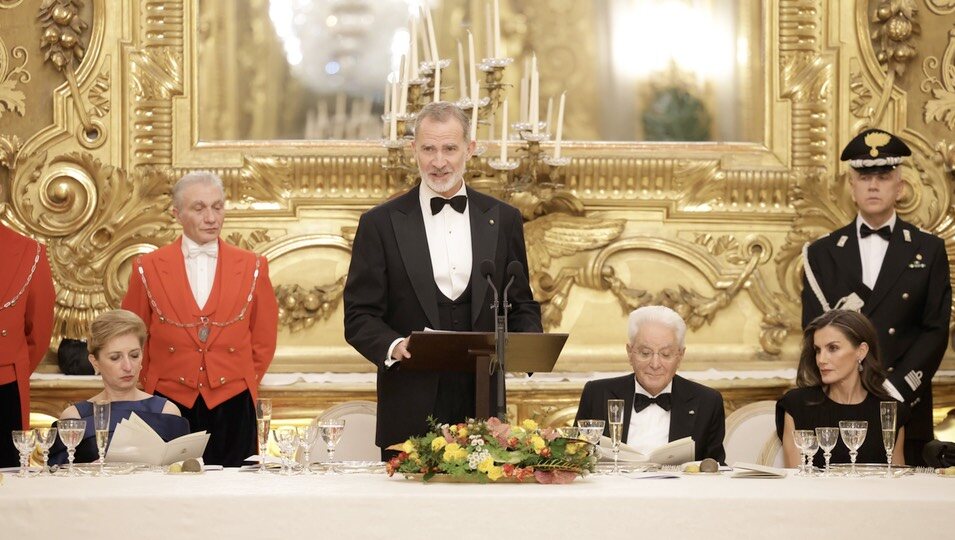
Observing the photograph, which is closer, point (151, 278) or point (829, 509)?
point (829, 509)

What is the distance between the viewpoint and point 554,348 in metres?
3.56

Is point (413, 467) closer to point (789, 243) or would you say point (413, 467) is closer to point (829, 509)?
point (829, 509)

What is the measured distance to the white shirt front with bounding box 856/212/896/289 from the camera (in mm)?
5535

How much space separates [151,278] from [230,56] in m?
1.41

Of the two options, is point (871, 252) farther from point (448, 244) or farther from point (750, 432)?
point (448, 244)

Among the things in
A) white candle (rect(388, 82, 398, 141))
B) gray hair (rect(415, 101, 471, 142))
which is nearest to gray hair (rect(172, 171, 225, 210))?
white candle (rect(388, 82, 398, 141))

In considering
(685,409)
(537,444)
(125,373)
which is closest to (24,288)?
(125,373)

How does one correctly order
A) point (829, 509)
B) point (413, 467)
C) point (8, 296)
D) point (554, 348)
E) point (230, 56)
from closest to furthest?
point (829, 509), point (413, 467), point (554, 348), point (8, 296), point (230, 56)

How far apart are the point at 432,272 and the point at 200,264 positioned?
1548mm

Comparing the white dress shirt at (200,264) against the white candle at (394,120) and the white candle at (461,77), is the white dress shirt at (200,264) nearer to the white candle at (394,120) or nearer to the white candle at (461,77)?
the white candle at (394,120)

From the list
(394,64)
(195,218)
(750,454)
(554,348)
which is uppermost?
(394,64)

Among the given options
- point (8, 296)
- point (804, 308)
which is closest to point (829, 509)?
point (804, 308)

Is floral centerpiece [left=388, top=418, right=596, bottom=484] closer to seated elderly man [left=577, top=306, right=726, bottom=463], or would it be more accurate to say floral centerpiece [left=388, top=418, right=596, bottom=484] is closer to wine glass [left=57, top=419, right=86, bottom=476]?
wine glass [left=57, top=419, right=86, bottom=476]

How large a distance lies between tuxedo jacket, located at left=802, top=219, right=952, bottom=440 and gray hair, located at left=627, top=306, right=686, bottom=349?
116 cm
